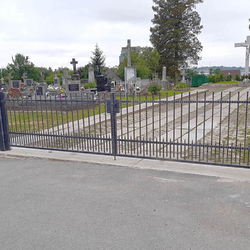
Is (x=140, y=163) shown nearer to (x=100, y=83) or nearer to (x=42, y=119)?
(x=42, y=119)

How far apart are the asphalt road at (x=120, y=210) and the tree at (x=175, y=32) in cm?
4331

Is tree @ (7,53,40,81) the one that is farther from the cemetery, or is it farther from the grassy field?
the grassy field

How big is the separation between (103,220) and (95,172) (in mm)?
1926

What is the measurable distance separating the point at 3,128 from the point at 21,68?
4702cm

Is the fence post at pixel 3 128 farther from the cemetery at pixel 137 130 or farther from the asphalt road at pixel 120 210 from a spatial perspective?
the asphalt road at pixel 120 210

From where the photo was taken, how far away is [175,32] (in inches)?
1757

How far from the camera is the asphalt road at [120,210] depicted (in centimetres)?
313

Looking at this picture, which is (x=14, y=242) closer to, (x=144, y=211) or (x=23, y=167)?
(x=144, y=211)

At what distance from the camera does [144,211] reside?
381cm

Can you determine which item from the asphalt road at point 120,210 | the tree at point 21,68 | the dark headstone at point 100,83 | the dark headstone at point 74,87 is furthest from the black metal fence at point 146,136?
the tree at point 21,68

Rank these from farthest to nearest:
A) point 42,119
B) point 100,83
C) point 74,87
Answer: point 100,83, point 74,87, point 42,119

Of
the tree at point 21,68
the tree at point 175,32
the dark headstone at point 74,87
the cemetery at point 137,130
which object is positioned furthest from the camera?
the tree at point 21,68

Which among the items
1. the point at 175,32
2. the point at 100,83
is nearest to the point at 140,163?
the point at 100,83

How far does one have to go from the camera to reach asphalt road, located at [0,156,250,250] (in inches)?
123
